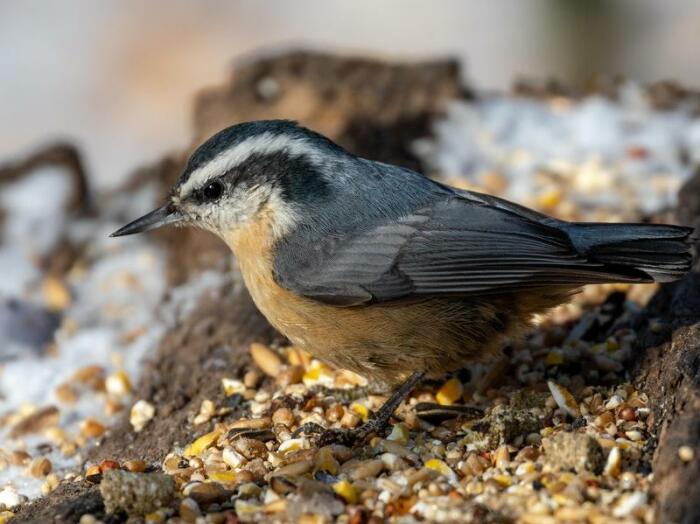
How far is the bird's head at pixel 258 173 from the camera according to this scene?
142 inches

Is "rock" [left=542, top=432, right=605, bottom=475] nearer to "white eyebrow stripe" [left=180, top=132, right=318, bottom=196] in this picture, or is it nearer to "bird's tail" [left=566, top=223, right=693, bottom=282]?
"bird's tail" [left=566, top=223, right=693, bottom=282]

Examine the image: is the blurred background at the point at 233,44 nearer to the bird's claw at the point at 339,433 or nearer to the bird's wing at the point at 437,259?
the bird's wing at the point at 437,259

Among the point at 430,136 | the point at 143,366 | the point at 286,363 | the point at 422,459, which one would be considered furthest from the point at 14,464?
the point at 430,136

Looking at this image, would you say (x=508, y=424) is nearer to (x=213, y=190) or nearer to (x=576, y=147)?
(x=213, y=190)

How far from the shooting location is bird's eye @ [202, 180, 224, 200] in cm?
366

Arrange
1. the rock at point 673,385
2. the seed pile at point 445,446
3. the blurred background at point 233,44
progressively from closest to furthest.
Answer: the rock at point 673,385
the seed pile at point 445,446
the blurred background at point 233,44

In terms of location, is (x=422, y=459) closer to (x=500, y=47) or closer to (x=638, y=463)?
(x=638, y=463)

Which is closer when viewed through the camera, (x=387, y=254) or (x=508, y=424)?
(x=508, y=424)

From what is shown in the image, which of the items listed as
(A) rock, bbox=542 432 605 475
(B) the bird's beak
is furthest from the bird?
(A) rock, bbox=542 432 605 475

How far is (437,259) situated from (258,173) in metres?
0.73

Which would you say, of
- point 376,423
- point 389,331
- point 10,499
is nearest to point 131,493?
point 10,499

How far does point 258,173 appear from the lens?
3.63 meters

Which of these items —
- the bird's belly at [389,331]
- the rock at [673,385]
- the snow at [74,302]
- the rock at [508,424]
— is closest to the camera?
the rock at [673,385]

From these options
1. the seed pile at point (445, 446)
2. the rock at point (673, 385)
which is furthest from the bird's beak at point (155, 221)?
the rock at point (673, 385)
